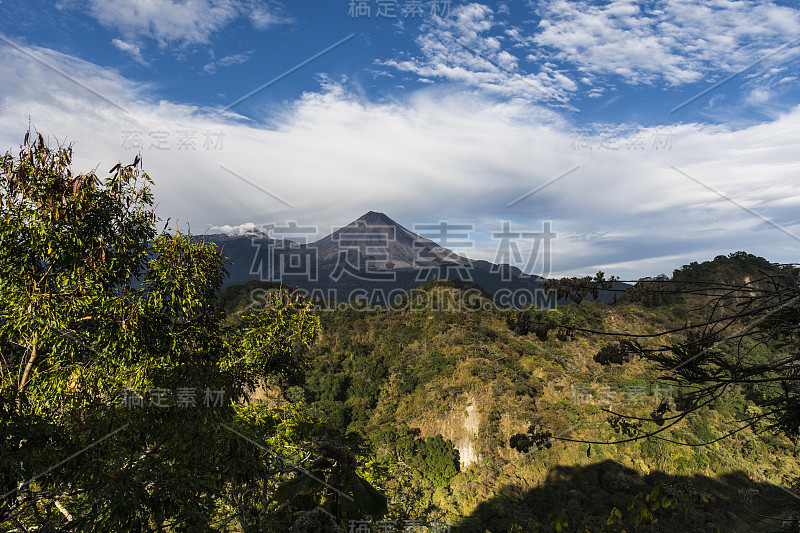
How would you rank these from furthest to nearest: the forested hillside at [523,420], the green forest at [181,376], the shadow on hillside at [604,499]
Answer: the forested hillside at [523,420]
the shadow on hillside at [604,499]
the green forest at [181,376]

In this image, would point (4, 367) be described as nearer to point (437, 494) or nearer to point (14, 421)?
point (14, 421)

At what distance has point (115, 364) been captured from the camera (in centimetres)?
631

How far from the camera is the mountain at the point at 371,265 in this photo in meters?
75.9

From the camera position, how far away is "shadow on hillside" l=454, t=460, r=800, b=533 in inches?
747

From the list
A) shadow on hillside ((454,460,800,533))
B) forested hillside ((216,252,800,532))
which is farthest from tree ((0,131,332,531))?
shadow on hillside ((454,460,800,533))

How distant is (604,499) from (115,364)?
22.6m

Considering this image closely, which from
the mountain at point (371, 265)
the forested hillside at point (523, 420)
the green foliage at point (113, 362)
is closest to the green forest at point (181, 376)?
the green foliage at point (113, 362)

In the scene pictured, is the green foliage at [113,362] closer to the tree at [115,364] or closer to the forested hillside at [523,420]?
the tree at [115,364]

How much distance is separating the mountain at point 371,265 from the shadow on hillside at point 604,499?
118ft

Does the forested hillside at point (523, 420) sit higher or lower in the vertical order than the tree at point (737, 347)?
lower

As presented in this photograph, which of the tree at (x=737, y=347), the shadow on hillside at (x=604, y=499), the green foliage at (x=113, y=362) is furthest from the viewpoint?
the shadow on hillside at (x=604, y=499)

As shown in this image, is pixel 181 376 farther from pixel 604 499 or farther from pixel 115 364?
pixel 604 499

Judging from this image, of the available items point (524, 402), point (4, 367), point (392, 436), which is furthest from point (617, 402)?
point (4, 367)

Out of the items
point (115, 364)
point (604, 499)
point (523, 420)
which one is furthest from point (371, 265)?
point (115, 364)
